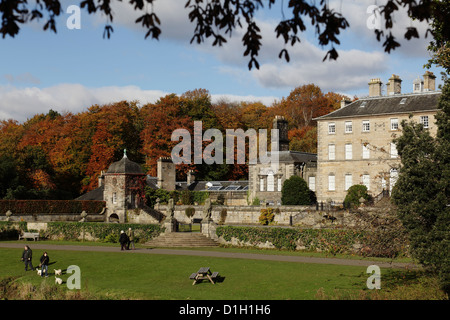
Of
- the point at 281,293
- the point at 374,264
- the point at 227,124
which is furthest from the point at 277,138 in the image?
the point at 281,293

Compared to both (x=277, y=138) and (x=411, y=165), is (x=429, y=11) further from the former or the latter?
(x=277, y=138)

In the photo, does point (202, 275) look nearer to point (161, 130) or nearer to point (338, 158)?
point (338, 158)

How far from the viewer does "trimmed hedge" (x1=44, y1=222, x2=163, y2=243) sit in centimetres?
3819

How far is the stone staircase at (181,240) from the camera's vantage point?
118ft

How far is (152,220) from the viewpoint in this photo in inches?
1939

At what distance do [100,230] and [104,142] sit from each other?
27.3 meters

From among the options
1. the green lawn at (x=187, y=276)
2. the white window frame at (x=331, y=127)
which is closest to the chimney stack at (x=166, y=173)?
the white window frame at (x=331, y=127)

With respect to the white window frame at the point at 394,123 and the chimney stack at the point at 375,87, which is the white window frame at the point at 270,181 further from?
the white window frame at the point at 394,123

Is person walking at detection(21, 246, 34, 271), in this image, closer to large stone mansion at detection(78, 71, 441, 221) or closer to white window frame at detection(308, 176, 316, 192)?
large stone mansion at detection(78, 71, 441, 221)

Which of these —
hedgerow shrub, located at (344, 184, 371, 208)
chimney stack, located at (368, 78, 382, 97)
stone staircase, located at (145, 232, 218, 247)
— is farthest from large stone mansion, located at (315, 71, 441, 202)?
stone staircase, located at (145, 232, 218, 247)

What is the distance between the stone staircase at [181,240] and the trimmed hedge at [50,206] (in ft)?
58.5

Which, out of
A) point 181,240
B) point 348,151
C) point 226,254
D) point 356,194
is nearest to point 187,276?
point 226,254

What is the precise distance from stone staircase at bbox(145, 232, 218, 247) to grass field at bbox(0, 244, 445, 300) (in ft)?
19.9
